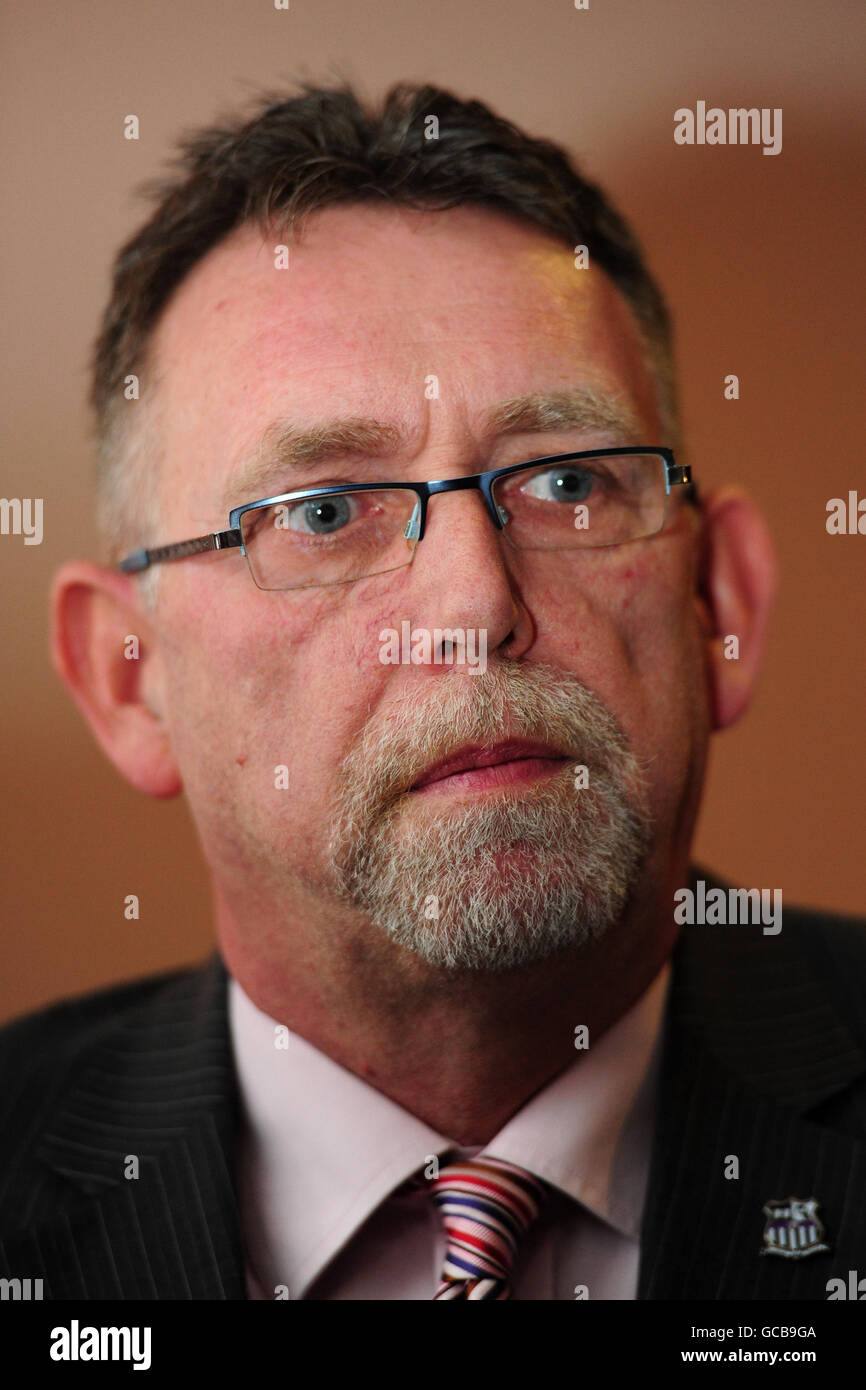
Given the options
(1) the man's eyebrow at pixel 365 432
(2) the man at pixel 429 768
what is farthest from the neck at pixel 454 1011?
(1) the man's eyebrow at pixel 365 432

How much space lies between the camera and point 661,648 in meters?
1.53

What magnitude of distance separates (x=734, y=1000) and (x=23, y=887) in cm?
110

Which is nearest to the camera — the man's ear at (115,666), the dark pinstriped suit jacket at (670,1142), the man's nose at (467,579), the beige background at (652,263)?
the man's nose at (467,579)

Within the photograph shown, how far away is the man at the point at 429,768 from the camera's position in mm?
1412

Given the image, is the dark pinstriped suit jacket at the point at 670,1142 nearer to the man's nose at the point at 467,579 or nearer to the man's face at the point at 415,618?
the man's face at the point at 415,618

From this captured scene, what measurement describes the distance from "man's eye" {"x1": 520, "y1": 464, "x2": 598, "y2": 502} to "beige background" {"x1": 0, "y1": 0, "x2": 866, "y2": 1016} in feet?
2.30

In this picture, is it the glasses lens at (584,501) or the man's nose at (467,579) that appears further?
the glasses lens at (584,501)

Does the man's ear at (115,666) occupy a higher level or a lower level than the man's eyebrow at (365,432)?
lower

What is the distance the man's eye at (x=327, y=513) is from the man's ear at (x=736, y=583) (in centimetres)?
53

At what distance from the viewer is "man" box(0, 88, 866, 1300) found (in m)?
1.41

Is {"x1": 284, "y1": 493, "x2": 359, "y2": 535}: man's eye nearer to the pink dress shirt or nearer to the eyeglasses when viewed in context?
the eyeglasses

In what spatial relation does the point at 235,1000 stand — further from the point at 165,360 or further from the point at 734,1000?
the point at 165,360

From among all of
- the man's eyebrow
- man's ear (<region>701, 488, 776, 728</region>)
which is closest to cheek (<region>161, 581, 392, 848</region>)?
the man's eyebrow

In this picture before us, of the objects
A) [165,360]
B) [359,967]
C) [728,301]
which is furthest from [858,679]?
[165,360]
